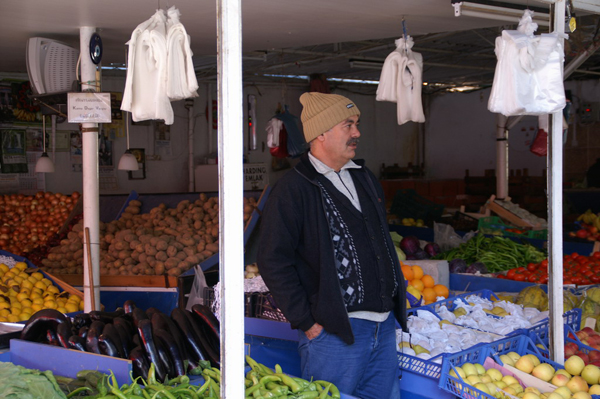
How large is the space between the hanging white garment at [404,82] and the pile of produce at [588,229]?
4252 mm

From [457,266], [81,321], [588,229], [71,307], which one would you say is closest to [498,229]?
[588,229]

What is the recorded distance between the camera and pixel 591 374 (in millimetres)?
2988

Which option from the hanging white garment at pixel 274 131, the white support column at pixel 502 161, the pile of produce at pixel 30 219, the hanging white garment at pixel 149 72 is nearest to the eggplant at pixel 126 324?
the hanging white garment at pixel 149 72

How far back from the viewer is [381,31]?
5.52 meters

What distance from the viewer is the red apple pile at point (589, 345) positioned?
3297mm

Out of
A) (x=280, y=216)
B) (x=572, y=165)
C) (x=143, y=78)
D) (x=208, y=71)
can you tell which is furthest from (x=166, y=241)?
(x=572, y=165)

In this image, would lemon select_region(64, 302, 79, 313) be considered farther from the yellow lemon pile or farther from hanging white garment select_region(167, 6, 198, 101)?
hanging white garment select_region(167, 6, 198, 101)

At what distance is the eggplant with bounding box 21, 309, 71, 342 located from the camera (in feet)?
10.1

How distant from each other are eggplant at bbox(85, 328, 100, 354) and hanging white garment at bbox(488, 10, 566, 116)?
222cm

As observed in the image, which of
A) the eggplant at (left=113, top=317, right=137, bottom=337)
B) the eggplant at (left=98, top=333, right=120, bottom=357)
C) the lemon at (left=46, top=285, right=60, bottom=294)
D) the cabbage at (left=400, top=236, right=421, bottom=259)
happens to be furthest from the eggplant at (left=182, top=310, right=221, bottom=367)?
the cabbage at (left=400, top=236, right=421, bottom=259)

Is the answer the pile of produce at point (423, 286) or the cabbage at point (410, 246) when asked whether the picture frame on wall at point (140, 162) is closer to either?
the cabbage at point (410, 246)

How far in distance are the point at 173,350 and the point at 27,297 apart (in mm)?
2688

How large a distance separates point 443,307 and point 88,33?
11.2ft

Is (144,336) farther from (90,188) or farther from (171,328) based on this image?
(90,188)
